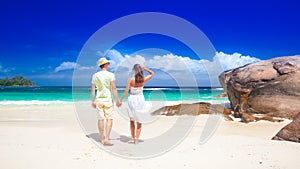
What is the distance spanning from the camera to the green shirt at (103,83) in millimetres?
5797

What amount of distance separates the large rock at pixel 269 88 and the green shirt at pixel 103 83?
6.18 meters

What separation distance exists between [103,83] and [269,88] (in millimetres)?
6747

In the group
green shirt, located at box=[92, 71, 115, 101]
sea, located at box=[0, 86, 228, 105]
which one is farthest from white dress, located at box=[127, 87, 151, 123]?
sea, located at box=[0, 86, 228, 105]

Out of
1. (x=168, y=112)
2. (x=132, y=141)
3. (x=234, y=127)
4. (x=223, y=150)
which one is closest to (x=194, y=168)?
(x=223, y=150)

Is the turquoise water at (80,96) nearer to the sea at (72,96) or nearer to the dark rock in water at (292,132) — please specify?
the sea at (72,96)

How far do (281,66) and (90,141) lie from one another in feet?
25.0

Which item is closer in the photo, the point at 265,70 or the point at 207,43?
the point at 207,43

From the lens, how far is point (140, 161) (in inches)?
183

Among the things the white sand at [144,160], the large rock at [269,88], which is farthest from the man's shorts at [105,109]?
the large rock at [269,88]

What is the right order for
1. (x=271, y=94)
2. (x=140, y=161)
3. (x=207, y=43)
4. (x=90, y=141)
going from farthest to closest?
(x=271, y=94), (x=207, y=43), (x=90, y=141), (x=140, y=161)

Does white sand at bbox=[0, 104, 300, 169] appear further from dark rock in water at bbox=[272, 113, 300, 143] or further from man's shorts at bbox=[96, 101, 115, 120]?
man's shorts at bbox=[96, 101, 115, 120]

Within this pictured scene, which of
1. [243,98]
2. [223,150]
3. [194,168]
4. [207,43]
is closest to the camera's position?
[194,168]

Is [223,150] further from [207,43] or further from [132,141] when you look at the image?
[207,43]

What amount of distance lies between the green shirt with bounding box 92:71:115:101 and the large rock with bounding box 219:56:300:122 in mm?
6179
